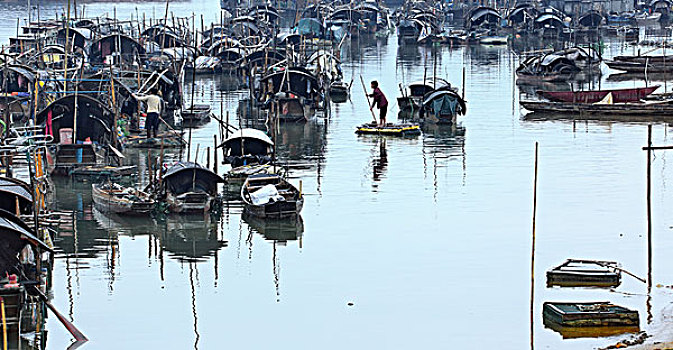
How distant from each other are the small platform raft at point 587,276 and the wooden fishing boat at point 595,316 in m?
2.01

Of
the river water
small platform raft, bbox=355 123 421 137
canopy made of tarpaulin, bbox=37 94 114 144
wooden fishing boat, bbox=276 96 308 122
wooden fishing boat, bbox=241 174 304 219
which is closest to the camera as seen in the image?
the river water

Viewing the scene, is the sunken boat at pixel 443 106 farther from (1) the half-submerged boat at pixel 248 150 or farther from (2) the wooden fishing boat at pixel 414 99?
(1) the half-submerged boat at pixel 248 150

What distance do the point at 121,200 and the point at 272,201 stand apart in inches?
111

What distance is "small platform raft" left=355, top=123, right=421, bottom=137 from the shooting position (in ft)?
107

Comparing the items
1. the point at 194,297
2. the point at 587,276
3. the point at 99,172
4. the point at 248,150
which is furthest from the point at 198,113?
the point at 587,276

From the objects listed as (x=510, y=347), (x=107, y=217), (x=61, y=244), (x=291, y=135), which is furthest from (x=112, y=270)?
(x=291, y=135)

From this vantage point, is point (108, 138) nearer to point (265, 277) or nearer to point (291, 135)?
point (291, 135)

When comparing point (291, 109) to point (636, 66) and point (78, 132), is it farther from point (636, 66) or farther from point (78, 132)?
point (636, 66)

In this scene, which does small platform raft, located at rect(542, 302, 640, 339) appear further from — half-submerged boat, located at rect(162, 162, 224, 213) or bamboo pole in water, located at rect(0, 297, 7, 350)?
half-submerged boat, located at rect(162, 162, 224, 213)

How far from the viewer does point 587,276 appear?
18703 mm

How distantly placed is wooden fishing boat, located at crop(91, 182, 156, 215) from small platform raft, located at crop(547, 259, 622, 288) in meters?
7.76

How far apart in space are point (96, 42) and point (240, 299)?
30.8 metres

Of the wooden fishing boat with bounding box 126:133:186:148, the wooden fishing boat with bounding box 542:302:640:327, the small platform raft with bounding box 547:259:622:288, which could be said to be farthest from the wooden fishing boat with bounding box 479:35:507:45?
the wooden fishing boat with bounding box 542:302:640:327

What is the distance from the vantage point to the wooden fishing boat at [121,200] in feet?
74.7
